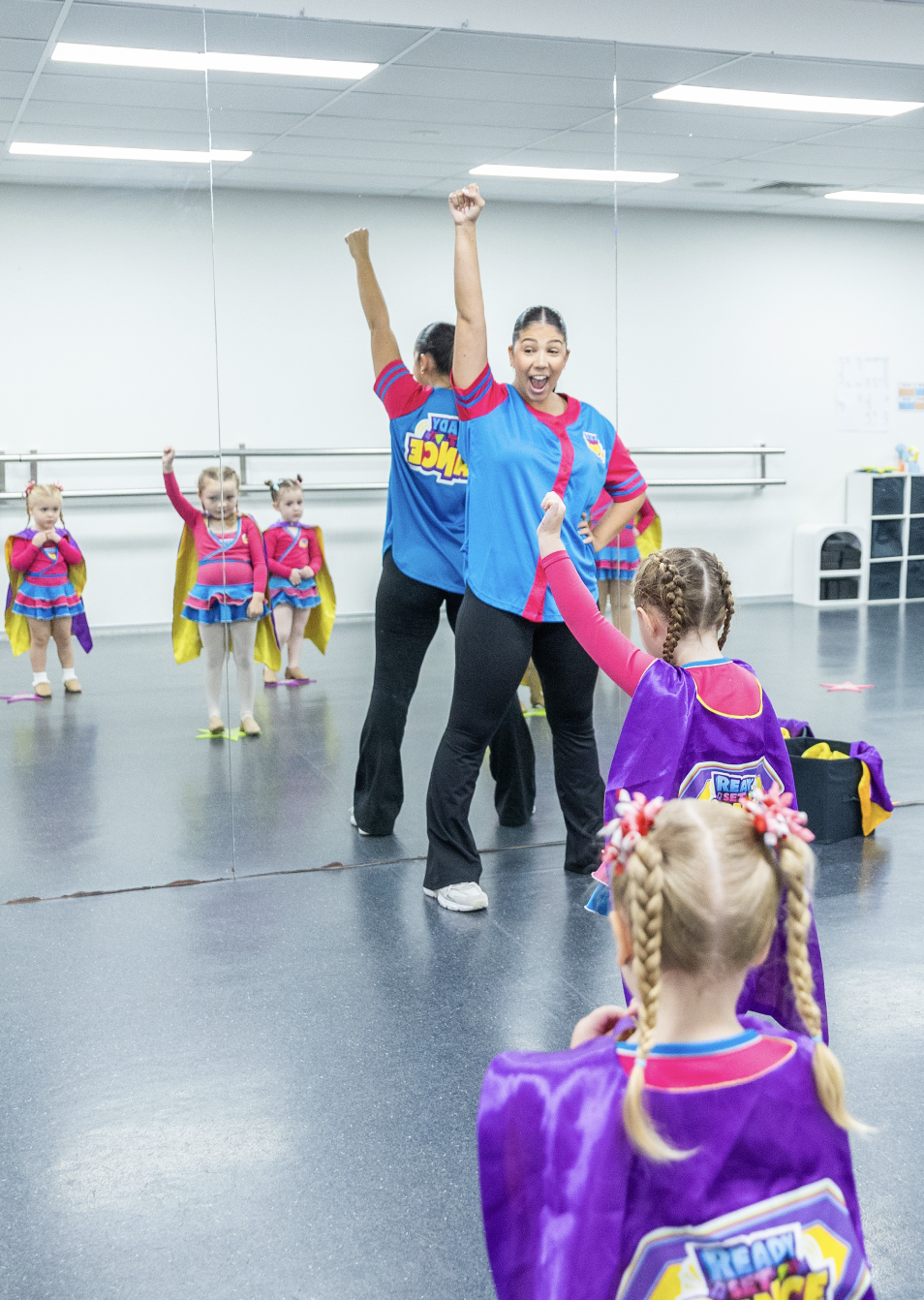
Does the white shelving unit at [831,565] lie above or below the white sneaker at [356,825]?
above

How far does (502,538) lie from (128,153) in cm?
155

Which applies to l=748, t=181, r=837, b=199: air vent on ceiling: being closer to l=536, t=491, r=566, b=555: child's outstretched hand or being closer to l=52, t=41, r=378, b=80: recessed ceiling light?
l=52, t=41, r=378, b=80: recessed ceiling light

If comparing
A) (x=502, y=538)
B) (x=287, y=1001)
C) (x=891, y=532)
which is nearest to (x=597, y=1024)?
(x=287, y=1001)

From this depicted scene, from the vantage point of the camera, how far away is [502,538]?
3.02m

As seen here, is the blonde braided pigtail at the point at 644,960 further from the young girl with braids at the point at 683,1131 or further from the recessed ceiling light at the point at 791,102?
the recessed ceiling light at the point at 791,102

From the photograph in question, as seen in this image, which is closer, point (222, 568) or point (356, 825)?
point (222, 568)

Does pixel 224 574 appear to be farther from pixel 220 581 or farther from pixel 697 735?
pixel 697 735

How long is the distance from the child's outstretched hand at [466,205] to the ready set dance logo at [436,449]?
0.54 metres

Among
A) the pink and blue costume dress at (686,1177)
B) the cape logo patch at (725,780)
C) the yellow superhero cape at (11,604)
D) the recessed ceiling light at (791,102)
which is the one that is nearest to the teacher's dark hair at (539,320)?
the cape logo patch at (725,780)

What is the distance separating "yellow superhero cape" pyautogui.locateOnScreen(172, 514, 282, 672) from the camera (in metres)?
3.83

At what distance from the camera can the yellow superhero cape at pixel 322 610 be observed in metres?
3.69

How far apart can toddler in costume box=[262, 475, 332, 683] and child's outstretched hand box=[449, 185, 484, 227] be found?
2.95 feet

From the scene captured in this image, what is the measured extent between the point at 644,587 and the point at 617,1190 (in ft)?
4.26

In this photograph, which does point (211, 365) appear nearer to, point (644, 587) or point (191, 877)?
point (191, 877)
